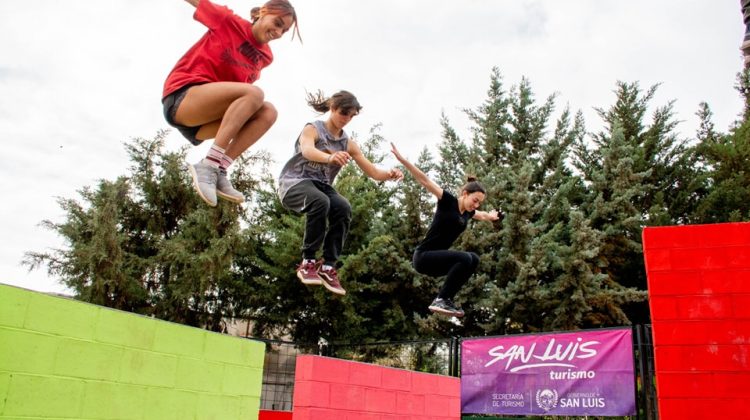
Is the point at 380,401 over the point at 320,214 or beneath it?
beneath

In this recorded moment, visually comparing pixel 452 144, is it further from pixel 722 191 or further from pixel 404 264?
pixel 722 191

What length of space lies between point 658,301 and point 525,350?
355 centimetres

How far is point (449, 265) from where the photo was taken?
5.11 metres

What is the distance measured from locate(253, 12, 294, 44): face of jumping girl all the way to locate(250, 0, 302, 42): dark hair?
0.02m

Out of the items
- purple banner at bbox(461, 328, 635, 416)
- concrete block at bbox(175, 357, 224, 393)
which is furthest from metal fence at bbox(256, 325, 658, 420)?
concrete block at bbox(175, 357, 224, 393)

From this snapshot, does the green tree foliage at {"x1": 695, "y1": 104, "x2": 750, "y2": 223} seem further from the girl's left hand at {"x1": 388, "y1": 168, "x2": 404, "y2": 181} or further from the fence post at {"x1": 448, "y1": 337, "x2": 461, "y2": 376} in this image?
the girl's left hand at {"x1": 388, "y1": 168, "x2": 404, "y2": 181}

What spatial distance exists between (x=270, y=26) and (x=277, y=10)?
0.10 m

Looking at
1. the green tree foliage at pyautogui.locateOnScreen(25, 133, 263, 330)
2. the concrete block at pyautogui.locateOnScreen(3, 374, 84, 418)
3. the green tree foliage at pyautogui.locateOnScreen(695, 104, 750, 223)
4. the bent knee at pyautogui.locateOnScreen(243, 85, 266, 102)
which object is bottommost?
the concrete block at pyautogui.locateOnScreen(3, 374, 84, 418)

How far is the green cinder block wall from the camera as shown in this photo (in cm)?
280

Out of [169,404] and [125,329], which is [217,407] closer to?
[169,404]

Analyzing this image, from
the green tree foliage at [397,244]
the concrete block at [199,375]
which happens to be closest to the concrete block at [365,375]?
the concrete block at [199,375]

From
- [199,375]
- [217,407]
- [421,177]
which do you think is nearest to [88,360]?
[199,375]

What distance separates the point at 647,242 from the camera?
5039 millimetres

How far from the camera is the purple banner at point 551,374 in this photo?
296 inches
